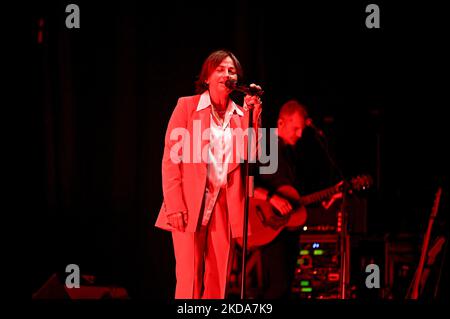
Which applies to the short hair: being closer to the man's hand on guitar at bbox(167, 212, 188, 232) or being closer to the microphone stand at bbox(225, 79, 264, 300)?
the microphone stand at bbox(225, 79, 264, 300)

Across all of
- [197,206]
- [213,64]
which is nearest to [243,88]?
[213,64]

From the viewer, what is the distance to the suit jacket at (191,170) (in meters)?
4.08

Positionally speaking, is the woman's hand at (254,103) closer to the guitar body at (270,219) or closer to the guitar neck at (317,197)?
the guitar body at (270,219)

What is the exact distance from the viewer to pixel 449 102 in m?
7.19

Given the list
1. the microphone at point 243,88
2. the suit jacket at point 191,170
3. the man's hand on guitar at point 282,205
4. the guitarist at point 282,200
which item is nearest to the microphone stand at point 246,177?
the microphone at point 243,88

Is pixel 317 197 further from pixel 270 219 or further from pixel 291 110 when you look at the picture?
pixel 291 110

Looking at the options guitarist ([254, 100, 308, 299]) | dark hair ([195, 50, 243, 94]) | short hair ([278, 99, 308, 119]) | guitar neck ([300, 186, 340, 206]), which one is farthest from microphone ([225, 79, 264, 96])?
guitar neck ([300, 186, 340, 206])

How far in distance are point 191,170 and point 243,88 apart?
0.65 metres

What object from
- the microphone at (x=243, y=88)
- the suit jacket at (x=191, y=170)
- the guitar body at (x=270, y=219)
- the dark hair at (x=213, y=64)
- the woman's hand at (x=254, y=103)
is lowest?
the guitar body at (x=270, y=219)

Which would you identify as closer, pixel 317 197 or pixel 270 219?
pixel 270 219

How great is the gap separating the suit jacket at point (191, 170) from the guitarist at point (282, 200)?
71.4 inches

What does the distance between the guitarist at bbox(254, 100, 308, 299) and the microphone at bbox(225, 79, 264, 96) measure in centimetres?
221

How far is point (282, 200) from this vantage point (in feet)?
19.8
